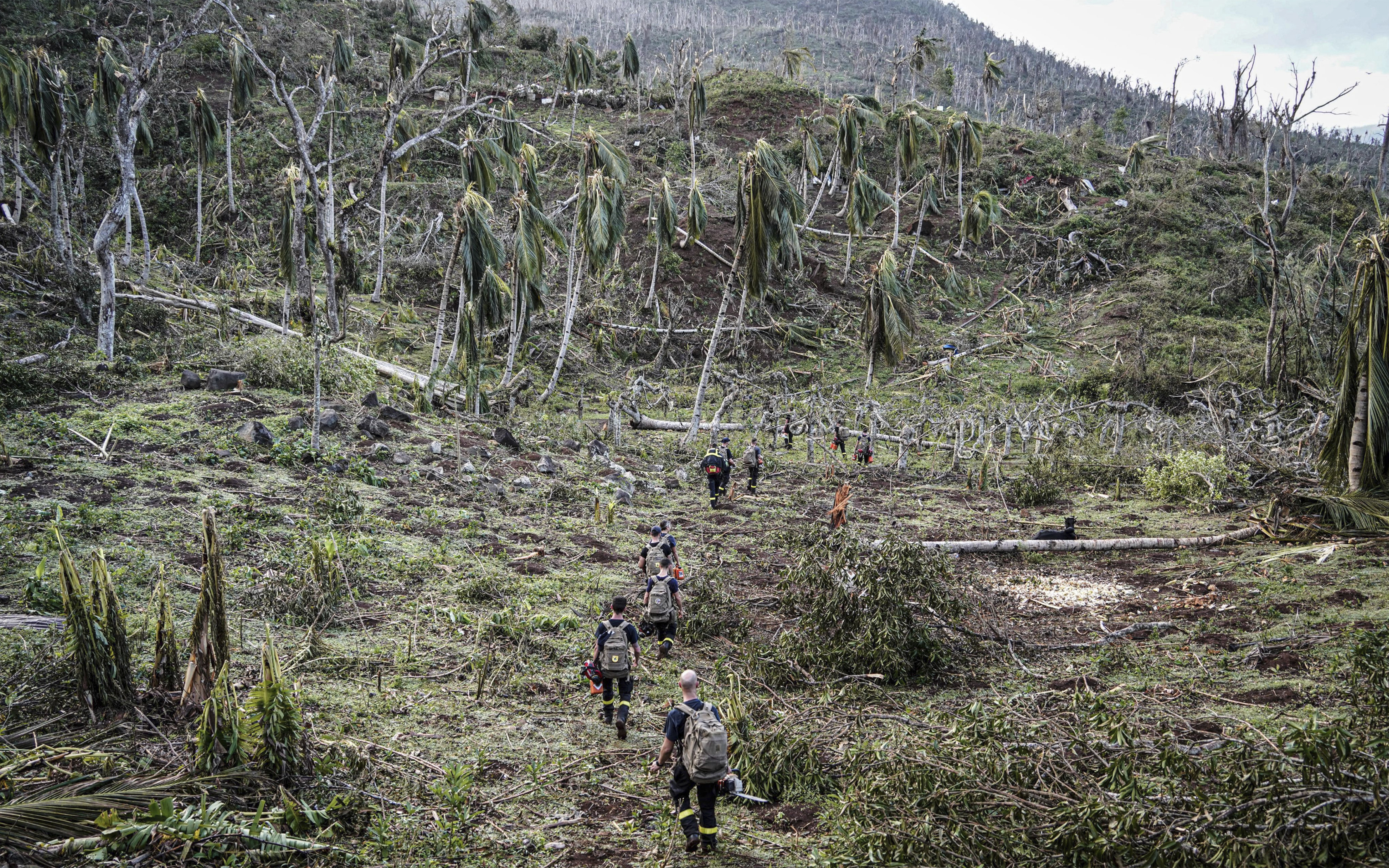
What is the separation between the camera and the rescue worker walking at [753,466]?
16.5 m

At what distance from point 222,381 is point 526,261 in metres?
6.76

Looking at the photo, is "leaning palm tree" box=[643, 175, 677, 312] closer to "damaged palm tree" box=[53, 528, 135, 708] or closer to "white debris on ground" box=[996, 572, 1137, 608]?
"white debris on ground" box=[996, 572, 1137, 608]

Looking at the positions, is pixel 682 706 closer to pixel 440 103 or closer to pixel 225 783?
pixel 225 783

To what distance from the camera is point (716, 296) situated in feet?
102

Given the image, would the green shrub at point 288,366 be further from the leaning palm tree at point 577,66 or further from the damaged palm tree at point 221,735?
the leaning palm tree at point 577,66

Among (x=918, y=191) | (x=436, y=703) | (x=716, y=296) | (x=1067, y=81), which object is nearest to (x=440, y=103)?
(x=716, y=296)

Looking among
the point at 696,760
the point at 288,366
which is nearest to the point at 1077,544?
the point at 696,760

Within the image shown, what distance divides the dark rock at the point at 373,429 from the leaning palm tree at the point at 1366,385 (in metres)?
15.3

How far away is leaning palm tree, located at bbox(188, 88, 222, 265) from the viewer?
2220cm

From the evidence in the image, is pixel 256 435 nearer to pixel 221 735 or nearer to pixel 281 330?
pixel 281 330

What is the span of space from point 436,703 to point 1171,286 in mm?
35123

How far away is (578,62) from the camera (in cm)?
3462

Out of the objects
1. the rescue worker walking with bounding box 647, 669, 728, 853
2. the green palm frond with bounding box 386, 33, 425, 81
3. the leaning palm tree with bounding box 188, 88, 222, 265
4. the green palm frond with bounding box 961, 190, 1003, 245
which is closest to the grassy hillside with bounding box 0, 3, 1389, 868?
the rescue worker walking with bounding box 647, 669, 728, 853

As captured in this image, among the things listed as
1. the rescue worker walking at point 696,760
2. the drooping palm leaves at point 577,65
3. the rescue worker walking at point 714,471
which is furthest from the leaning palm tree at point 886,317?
the rescue worker walking at point 696,760
